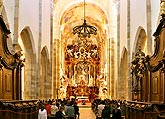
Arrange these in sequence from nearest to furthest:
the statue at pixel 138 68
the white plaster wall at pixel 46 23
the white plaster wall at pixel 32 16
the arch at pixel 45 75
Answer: the statue at pixel 138 68, the white plaster wall at pixel 32 16, the white plaster wall at pixel 46 23, the arch at pixel 45 75

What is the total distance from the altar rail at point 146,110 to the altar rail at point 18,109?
3.95m

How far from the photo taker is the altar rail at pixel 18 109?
11867 mm

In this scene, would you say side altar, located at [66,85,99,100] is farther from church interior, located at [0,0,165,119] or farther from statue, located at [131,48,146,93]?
statue, located at [131,48,146,93]

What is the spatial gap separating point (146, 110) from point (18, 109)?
436 cm

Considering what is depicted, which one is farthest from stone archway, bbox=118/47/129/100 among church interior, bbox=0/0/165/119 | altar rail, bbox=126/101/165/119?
altar rail, bbox=126/101/165/119

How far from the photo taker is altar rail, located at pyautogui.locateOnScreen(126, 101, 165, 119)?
11573 millimetres

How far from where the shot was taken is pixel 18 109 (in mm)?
13438

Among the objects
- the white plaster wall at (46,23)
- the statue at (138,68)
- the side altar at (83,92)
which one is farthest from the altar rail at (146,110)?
the side altar at (83,92)

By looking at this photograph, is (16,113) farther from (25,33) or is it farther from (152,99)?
(25,33)

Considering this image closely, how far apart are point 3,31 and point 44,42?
35.3ft

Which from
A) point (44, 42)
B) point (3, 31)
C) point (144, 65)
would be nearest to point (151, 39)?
point (144, 65)

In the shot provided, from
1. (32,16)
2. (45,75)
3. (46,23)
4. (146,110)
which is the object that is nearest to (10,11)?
(32,16)

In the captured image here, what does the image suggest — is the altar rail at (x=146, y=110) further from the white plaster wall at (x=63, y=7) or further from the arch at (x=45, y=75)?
the white plaster wall at (x=63, y=7)

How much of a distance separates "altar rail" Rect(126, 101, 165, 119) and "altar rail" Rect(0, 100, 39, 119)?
12.9 ft
